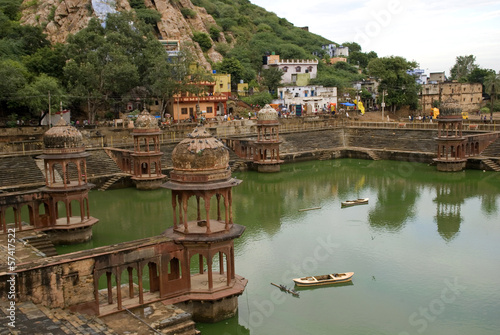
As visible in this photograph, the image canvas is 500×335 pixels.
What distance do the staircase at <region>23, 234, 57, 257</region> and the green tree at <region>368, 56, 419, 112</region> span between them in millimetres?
48536

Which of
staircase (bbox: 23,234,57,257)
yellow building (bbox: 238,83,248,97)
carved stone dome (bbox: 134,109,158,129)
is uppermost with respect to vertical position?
yellow building (bbox: 238,83,248,97)

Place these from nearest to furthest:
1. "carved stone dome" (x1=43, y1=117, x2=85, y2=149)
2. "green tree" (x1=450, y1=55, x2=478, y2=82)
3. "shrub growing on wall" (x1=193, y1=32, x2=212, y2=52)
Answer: "carved stone dome" (x1=43, y1=117, x2=85, y2=149), "shrub growing on wall" (x1=193, y1=32, x2=212, y2=52), "green tree" (x1=450, y1=55, x2=478, y2=82)

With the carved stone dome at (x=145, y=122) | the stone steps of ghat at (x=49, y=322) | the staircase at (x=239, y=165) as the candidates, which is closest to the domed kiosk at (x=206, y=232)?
the stone steps of ghat at (x=49, y=322)

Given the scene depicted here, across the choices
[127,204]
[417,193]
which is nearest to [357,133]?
[417,193]

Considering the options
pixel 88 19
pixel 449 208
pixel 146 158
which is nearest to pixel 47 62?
pixel 88 19

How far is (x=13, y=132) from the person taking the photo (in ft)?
125

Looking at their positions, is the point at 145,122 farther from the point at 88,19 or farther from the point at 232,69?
the point at 232,69

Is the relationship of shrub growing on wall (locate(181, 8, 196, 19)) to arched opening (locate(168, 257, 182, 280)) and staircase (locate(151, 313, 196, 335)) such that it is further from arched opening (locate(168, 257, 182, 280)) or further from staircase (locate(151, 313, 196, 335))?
staircase (locate(151, 313, 196, 335))

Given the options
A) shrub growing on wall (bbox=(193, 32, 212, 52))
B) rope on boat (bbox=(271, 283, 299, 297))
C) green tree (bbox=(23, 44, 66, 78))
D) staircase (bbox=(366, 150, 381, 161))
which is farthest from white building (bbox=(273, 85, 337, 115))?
rope on boat (bbox=(271, 283, 299, 297))

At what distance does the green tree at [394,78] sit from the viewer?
6034cm

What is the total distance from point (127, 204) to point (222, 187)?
15747 millimetres

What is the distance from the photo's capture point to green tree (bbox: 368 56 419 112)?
6034 centimetres

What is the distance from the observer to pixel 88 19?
2260 inches

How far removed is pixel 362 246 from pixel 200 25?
61.5 m
